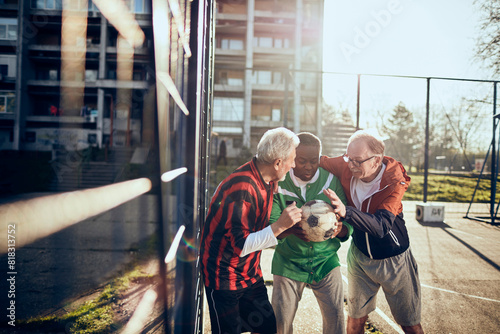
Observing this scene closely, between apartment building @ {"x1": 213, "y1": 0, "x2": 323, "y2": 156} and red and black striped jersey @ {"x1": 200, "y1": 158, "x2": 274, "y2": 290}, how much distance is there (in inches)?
1169

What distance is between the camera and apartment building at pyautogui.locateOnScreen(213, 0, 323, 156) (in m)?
33.2

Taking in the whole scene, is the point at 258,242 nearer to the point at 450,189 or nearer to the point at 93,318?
the point at 93,318

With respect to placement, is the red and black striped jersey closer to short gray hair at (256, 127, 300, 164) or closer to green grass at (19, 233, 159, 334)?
short gray hair at (256, 127, 300, 164)

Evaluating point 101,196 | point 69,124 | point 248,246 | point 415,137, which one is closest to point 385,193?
point 248,246

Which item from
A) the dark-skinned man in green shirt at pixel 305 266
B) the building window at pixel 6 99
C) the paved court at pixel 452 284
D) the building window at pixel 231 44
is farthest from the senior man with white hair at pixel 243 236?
the building window at pixel 231 44

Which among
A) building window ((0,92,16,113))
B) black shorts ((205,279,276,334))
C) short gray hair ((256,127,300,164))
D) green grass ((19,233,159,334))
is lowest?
green grass ((19,233,159,334))

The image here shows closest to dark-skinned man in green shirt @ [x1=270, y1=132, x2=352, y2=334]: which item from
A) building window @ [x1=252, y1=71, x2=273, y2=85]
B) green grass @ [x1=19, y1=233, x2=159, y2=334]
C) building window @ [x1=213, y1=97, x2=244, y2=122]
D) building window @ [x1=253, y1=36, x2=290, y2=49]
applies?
green grass @ [x1=19, y1=233, x2=159, y2=334]

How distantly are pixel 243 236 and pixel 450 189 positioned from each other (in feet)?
72.9

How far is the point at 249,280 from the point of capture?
2.29m

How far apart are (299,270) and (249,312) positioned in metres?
0.55

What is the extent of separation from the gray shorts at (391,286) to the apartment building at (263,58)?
2926cm

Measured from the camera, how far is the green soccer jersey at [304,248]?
2.55 m

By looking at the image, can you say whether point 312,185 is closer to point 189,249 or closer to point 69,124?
point 189,249

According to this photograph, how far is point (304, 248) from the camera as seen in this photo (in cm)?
257
